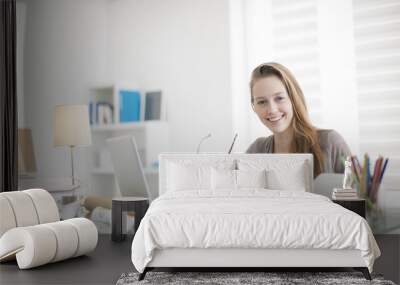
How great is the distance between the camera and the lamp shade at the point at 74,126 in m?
6.23

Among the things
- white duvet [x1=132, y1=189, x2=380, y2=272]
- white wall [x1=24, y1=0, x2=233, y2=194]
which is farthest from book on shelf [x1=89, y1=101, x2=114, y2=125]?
white duvet [x1=132, y1=189, x2=380, y2=272]

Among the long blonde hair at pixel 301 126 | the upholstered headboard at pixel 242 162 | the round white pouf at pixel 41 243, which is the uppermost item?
the long blonde hair at pixel 301 126

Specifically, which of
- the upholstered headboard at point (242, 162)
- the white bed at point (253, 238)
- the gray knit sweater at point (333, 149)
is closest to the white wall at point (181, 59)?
the upholstered headboard at point (242, 162)

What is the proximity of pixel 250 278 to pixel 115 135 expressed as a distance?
289cm

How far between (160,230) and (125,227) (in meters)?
1.87

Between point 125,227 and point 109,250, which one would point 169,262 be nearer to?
point 109,250

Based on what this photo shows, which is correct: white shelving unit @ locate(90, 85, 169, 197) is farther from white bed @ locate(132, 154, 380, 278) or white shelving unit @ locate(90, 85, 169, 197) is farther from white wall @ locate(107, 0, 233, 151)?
white bed @ locate(132, 154, 380, 278)

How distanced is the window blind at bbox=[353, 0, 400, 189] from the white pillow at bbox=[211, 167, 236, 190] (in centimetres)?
152

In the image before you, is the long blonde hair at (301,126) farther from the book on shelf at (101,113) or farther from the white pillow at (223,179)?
the book on shelf at (101,113)

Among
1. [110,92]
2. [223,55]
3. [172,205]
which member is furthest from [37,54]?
[172,205]

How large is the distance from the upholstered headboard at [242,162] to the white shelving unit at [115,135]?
1.09 feet

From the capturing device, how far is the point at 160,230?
382 centimetres

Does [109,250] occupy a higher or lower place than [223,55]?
lower

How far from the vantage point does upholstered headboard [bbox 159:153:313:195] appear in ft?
18.2
